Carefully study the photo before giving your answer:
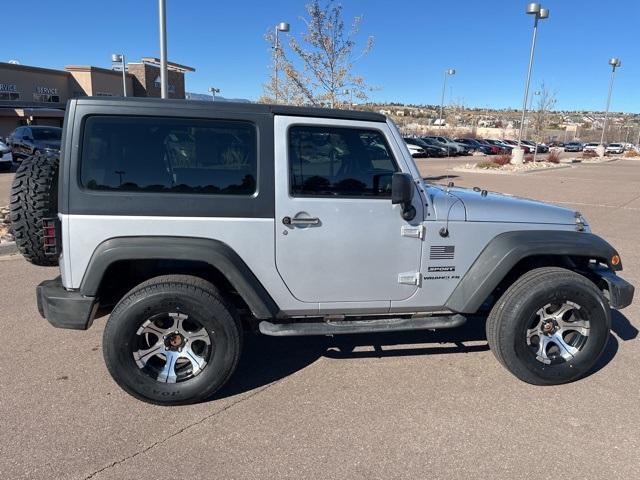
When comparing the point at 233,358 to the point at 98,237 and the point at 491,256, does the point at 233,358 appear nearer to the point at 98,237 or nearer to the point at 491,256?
the point at 98,237

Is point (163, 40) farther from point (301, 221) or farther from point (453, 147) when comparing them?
point (453, 147)

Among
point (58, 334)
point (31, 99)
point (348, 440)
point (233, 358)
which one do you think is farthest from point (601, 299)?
point (31, 99)

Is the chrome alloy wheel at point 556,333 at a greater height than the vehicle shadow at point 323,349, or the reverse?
the chrome alloy wheel at point 556,333

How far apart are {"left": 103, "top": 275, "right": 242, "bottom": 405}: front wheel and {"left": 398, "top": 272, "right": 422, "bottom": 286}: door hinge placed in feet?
3.75

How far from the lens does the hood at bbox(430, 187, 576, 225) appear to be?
11.2 feet

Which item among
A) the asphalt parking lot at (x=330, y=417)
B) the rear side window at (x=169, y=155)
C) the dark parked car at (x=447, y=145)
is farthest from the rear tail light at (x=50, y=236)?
the dark parked car at (x=447, y=145)

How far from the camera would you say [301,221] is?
316cm

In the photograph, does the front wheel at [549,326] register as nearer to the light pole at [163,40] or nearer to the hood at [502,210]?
the hood at [502,210]

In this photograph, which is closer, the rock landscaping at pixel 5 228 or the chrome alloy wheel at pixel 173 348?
the chrome alloy wheel at pixel 173 348

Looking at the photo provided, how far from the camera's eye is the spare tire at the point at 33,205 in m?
3.21

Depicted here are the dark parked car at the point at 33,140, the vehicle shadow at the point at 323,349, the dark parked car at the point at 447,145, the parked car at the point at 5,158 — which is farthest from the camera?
the dark parked car at the point at 447,145

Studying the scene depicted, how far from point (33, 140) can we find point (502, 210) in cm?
1689

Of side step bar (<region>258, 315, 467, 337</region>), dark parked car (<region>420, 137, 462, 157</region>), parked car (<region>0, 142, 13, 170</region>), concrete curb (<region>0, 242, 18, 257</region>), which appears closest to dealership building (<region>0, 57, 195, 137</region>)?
parked car (<region>0, 142, 13, 170</region>)

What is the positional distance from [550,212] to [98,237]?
3.11 meters
